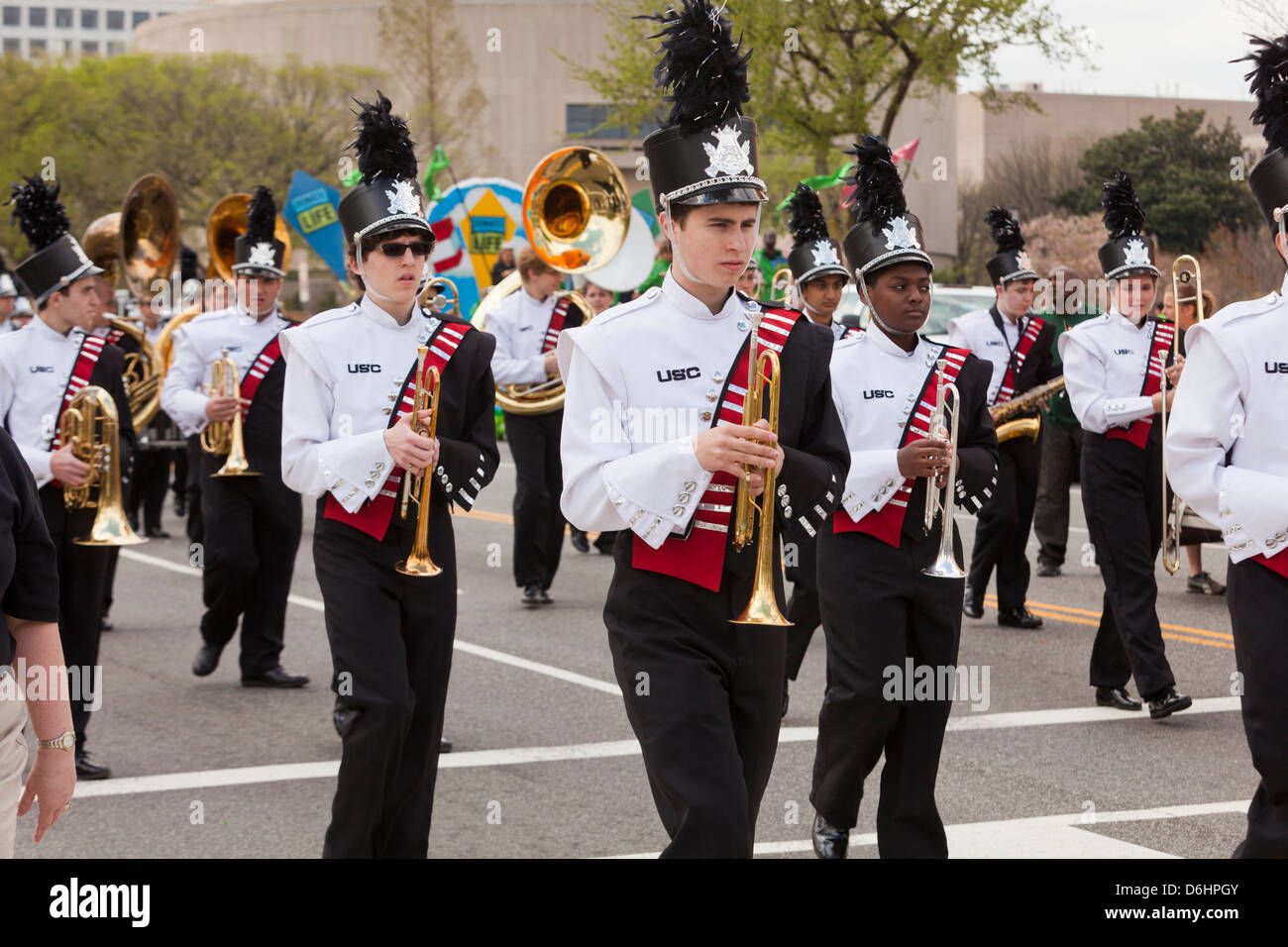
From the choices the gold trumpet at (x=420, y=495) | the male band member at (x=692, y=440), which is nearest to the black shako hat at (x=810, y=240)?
the gold trumpet at (x=420, y=495)

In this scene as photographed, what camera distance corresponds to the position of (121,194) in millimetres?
53000

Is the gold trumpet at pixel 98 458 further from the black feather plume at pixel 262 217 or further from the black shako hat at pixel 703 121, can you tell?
the black shako hat at pixel 703 121

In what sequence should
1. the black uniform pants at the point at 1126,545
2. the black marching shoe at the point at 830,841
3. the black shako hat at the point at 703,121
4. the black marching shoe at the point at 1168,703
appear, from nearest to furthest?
the black shako hat at the point at 703,121 < the black marching shoe at the point at 830,841 < the black marching shoe at the point at 1168,703 < the black uniform pants at the point at 1126,545

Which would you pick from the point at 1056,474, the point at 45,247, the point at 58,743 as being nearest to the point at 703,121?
the point at 58,743

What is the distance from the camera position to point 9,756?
3.90m

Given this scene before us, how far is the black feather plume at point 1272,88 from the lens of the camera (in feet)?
15.9

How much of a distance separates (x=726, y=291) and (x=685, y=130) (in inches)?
18.1

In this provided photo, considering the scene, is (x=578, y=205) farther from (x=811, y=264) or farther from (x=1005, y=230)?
(x=811, y=264)

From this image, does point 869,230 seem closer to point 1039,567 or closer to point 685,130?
point 685,130

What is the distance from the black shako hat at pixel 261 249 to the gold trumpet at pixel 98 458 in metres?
2.15

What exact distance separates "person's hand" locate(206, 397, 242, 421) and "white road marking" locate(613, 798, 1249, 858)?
4.31 metres

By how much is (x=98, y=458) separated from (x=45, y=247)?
1067 mm

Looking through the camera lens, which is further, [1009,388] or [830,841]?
[1009,388]
